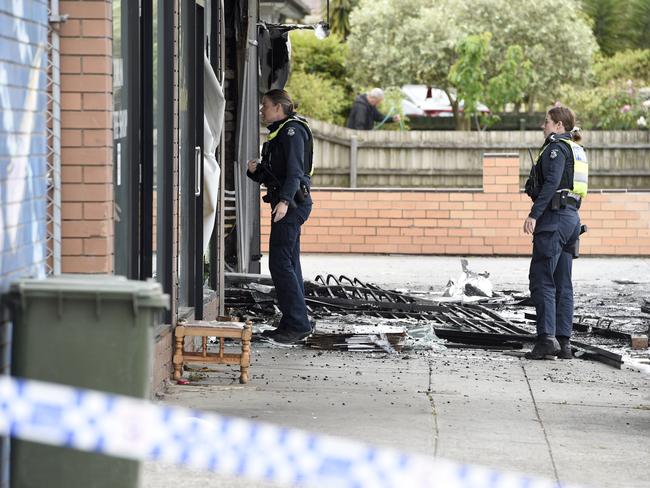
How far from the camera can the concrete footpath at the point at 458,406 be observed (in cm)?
673

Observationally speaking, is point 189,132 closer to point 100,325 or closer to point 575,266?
point 100,325

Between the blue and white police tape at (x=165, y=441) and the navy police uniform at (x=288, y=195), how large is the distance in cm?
539

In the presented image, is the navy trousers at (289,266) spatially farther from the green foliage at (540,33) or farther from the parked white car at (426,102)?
the green foliage at (540,33)

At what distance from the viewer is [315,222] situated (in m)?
20.1

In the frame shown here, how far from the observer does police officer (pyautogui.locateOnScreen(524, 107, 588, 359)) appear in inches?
396

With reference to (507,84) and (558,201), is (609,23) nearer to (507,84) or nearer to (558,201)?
(507,84)

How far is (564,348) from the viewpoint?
34.3ft

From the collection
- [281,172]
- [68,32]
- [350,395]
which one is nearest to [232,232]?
[281,172]

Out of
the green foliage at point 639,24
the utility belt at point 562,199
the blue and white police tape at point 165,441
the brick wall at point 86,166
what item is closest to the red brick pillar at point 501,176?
the utility belt at point 562,199

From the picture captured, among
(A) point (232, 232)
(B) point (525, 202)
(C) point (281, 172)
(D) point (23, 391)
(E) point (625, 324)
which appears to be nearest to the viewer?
(D) point (23, 391)

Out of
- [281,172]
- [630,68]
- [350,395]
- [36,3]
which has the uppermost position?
[630,68]

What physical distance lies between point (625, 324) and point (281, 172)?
151 inches

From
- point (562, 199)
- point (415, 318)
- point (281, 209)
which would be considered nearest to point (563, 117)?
point (562, 199)

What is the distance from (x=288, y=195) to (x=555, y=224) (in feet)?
6.33
